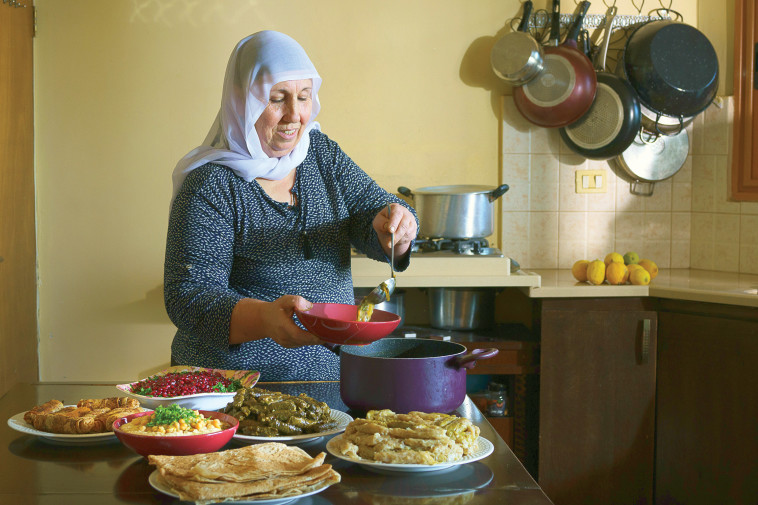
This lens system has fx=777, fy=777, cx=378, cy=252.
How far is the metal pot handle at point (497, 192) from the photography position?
256 cm

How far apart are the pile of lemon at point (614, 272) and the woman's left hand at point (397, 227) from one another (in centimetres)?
120

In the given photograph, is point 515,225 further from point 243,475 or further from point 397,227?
point 243,475

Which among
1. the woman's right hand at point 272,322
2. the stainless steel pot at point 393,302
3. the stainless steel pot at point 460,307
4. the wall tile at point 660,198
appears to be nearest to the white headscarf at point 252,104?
the woman's right hand at point 272,322

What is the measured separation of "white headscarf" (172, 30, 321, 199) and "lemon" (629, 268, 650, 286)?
4.41ft

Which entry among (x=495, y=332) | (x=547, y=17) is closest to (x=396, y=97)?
(x=547, y=17)

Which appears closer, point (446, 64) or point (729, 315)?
point (729, 315)

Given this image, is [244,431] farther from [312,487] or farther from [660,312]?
[660,312]

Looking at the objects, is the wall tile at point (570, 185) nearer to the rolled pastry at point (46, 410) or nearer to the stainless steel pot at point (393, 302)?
the stainless steel pot at point (393, 302)

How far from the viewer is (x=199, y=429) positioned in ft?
3.02

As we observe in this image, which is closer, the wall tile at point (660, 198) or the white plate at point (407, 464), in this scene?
the white plate at point (407, 464)

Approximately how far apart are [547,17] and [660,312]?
1191mm

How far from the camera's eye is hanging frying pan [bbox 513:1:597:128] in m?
2.78

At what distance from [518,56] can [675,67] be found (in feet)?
1.83

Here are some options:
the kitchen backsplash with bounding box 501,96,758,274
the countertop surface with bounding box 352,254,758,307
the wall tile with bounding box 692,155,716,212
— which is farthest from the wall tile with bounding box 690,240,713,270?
the countertop surface with bounding box 352,254,758,307
